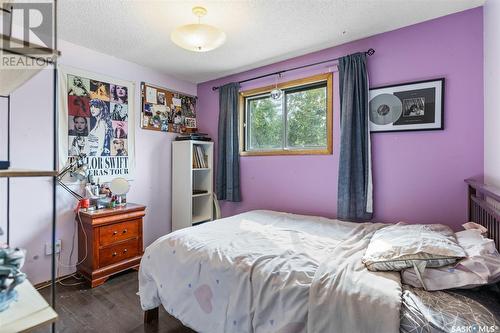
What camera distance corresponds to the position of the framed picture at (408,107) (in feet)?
6.94

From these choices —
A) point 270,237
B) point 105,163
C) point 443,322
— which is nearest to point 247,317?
point 270,237

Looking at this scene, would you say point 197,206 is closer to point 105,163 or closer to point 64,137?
point 105,163

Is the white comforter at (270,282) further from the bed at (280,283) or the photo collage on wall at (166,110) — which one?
the photo collage on wall at (166,110)

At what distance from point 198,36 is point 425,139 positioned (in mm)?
1974

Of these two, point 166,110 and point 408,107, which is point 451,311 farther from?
point 166,110

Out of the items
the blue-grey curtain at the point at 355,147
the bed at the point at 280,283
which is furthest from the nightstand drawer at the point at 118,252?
the blue-grey curtain at the point at 355,147

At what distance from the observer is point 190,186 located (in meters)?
3.26

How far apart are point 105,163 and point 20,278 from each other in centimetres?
238

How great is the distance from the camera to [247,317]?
133 cm

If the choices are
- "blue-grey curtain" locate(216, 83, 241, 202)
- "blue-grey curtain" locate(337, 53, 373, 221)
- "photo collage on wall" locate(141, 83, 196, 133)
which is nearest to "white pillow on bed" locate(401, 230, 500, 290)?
"blue-grey curtain" locate(337, 53, 373, 221)

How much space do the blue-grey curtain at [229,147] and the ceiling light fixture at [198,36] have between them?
→ 1503 millimetres

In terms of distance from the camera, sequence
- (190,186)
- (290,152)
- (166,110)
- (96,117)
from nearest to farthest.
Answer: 1. (96,117)
2. (290,152)
3. (190,186)
4. (166,110)

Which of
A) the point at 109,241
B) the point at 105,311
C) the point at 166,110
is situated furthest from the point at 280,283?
the point at 166,110

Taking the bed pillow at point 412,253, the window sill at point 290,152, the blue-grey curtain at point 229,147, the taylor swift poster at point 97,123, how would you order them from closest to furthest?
the bed pillow at point 412,253, the taylor swift poster at point 97,123, the window sill at point 290,152, the blue-grey curtain at point 229,147
